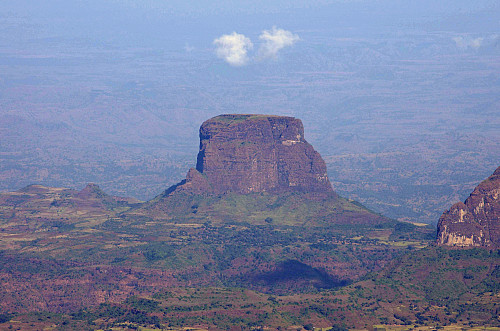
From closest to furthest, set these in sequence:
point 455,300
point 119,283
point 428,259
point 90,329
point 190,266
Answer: point 90,329 → point 455,300 → point 428,259 → point 119,283 → point 190,266

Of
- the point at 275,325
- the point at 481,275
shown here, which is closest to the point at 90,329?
the point at 275,325

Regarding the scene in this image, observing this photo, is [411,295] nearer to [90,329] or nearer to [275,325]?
[275,325]

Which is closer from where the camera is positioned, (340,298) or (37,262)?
(340,298)

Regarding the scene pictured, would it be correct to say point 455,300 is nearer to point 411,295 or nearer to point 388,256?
point 411,295

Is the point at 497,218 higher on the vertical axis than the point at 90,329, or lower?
higher

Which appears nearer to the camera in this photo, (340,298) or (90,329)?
(90,329)

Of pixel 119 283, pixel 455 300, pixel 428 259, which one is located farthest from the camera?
pixel 119 283

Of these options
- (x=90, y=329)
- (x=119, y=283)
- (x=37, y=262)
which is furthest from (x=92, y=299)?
(x=90, y=329)
